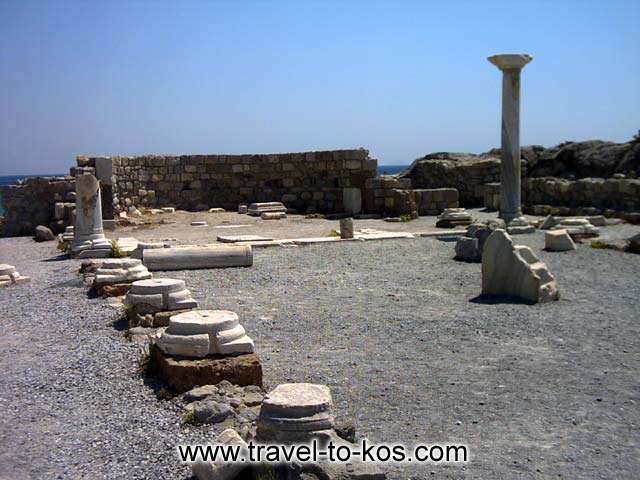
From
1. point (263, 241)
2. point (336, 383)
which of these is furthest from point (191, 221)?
point (336, 383)

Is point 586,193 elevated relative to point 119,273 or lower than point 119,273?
elevated

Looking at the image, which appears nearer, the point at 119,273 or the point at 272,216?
the point at 119,273

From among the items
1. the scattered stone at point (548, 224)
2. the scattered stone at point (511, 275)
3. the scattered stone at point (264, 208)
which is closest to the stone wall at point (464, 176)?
the scattered stone at point (264, 208)

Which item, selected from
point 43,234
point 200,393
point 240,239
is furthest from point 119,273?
point 43,234

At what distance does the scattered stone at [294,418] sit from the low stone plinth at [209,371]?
1275mm

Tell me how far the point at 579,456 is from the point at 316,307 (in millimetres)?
4583

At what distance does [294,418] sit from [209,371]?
1516mm

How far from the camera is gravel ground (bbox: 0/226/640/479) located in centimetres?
454

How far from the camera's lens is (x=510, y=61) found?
1565 centimetres

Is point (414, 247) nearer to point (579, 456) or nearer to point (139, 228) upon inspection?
point (139, 228)

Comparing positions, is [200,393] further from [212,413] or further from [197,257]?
[197,257]

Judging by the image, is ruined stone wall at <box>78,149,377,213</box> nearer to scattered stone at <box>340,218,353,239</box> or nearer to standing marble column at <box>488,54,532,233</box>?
standing marble column at <box>488,54,532,233</box>

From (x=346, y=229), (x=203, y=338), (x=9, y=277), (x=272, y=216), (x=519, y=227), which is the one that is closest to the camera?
(x=203, y=338)

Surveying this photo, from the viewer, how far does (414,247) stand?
13.7 meters
